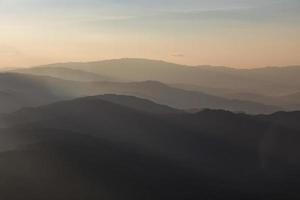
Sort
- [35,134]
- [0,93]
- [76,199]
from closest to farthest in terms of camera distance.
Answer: [76,199] < [35,134] < [0,93]

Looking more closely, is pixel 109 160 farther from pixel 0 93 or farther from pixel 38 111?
pixel 0 93

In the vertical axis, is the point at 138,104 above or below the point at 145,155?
above

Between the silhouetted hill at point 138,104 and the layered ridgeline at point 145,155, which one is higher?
the silhouetted hill at point 138,104

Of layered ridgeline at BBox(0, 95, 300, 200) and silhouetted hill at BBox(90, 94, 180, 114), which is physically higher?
silhouetted hill at BBox(90, 94, 180, 114)

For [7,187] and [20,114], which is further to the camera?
[20,114]

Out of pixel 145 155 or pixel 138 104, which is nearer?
pixel 145 155

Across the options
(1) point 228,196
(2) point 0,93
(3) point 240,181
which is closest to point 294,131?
(3) point 240,181

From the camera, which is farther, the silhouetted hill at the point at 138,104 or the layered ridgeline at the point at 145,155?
the silhouetted hill at the point at 138,104

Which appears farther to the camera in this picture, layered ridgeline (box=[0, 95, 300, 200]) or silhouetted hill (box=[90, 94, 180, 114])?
silhouetted hill (box=[90, 94, 180, 114])
